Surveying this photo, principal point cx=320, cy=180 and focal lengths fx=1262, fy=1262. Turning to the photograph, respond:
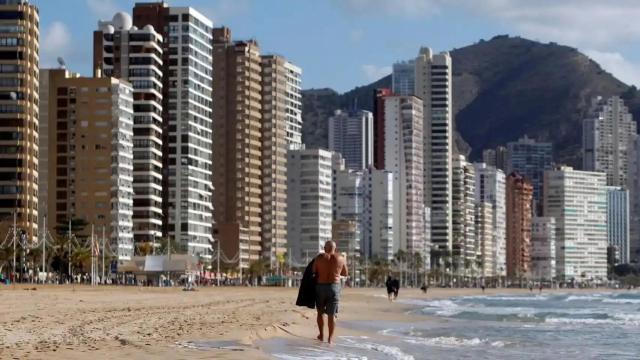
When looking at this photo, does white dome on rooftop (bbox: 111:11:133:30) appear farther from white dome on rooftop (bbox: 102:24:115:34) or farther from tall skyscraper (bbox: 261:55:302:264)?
tall skyscraper (bbox: 261:55:302:264)

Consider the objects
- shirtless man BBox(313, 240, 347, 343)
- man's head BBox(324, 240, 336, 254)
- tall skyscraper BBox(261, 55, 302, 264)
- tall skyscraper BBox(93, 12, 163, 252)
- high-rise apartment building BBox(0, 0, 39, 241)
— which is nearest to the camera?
man's head BBox(324, 240, 336, 254)

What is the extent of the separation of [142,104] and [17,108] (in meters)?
29.4

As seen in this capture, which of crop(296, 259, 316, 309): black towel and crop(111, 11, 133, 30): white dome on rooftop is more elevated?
crop(111, 11, 133, 30): white dome on rooftop

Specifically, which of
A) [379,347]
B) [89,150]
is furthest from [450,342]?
[89,150]

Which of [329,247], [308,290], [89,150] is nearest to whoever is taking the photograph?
[329,247]

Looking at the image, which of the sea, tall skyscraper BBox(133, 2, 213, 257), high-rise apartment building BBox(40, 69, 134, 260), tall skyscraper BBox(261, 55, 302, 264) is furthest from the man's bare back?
tall skyscraper BBox(261, 55, 302, 264)

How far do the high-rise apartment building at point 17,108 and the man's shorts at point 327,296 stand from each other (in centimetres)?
10020

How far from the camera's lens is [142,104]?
14912 cm

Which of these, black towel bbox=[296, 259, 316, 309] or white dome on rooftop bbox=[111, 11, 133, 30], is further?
white dome on rooftop bbox=[111, 11, 133, 30]

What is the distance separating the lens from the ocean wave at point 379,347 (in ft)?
82.7

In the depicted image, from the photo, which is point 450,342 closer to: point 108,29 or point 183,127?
point 108,29

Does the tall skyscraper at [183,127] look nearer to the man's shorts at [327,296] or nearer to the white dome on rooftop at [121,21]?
the white dome on rooftop at [121,21]

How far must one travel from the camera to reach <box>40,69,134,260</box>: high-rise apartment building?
138 meters

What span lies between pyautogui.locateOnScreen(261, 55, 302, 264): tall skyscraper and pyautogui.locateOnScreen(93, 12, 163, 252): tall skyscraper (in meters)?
35.7
